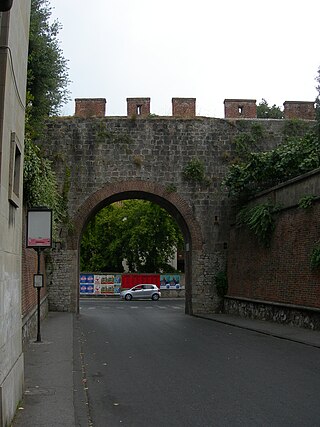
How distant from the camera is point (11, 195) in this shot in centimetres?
590

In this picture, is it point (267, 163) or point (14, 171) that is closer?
point (14, 171)

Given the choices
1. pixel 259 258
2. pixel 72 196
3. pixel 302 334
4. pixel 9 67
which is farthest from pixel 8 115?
pixel 72 196

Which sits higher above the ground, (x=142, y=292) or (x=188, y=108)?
(x=188, y=108)

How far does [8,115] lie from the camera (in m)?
5.58

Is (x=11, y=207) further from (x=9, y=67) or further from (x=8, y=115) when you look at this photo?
(x=9, y=67)

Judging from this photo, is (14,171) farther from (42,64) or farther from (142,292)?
(142,292)

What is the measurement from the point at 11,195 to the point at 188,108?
20.0 metres

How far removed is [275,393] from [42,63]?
13606 mm

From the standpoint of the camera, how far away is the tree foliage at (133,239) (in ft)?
167

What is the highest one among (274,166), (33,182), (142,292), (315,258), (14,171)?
(274,166)

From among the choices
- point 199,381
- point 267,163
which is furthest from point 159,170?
point 199,381

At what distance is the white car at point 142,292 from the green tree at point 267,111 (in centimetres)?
1956

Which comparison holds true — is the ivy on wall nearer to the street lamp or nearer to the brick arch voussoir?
the brick arch voussoir

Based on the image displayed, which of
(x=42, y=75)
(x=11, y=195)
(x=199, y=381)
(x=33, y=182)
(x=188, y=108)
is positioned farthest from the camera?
(x=188, y=108)
